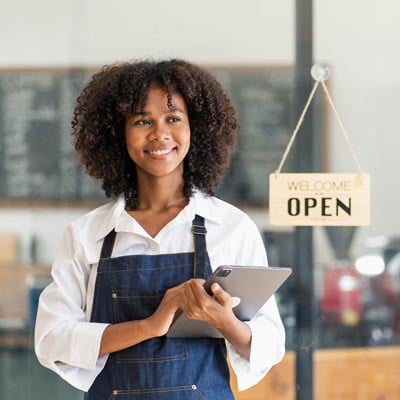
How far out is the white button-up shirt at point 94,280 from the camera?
1.67 m

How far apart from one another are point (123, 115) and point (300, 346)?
1073mm

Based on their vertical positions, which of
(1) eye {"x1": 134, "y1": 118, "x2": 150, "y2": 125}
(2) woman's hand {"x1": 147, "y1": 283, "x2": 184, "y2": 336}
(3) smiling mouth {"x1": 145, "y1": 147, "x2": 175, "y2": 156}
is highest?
(1) eye {"x1": 134, "y1": 118, "x2": 150, "y2": 125}

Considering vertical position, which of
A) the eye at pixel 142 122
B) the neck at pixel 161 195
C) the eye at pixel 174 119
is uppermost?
the eye at pixel 174 119

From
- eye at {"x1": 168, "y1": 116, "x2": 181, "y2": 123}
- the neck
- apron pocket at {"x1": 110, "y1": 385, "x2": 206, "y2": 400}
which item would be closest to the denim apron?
apron pocket at {"x1": 110, "y1": 385, "x2": 206, "y2": 400}

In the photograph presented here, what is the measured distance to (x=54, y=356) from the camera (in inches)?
66.1

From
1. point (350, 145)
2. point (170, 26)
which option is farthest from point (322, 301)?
point (170, 26)

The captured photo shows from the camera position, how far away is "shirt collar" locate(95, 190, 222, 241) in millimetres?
1729

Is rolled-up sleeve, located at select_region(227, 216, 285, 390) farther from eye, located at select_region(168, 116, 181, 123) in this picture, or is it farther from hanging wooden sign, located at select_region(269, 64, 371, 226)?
hanging wooden sign, located at select_region(269, 64, 371, 226)

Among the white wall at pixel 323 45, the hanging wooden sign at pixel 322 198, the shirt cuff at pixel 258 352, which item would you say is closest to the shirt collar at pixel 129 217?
the shirt cuff at pixel 258 352

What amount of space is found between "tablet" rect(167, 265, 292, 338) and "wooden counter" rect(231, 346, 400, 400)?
936 millimetres

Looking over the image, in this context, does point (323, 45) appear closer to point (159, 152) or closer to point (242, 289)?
point (159, 152)

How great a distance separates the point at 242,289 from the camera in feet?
5.16

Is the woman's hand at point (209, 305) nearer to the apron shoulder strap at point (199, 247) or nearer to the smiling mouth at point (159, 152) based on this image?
the apron shoulder strap at point (199, 247)

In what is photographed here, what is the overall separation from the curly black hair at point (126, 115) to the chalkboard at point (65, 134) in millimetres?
728
